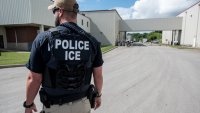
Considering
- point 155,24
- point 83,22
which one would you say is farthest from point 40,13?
point 155,24

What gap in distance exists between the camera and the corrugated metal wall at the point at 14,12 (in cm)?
2075

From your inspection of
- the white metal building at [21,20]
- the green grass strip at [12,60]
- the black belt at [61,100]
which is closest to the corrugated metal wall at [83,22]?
the white metal building at [21,20]

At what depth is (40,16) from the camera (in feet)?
72.6

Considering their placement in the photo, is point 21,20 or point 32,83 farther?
point 21,20

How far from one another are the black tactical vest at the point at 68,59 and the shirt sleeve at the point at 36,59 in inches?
2.9

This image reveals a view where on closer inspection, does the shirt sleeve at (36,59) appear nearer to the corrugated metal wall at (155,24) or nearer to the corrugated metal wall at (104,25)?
the corrugated metal wall at (104,25)

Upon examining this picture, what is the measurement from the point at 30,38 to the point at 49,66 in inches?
956

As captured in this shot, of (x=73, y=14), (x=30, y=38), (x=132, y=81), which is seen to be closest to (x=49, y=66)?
(x=73, y=14)

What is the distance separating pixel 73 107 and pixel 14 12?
2282 centimetres

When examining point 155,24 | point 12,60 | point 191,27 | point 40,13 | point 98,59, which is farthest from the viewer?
point 155,24

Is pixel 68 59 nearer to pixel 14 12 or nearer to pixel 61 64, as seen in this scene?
pixel 61 64

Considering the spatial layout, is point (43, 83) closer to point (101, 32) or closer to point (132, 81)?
point (132, 81)

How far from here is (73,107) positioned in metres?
2.07

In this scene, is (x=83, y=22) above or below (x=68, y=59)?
above
